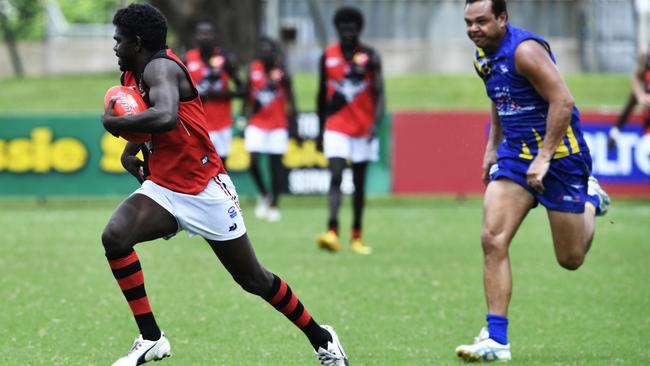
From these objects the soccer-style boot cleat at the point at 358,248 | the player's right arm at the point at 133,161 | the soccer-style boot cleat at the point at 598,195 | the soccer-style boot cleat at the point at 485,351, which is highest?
the player's right arm at the point at 133,161

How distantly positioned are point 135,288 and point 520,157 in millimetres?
2371

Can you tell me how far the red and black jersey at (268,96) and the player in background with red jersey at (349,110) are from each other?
3.95 m

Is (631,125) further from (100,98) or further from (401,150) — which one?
(100,98)

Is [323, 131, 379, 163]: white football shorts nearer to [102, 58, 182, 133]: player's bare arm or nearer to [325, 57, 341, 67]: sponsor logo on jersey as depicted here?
[325, 57, 341, 67]: sponsor logo on jersey

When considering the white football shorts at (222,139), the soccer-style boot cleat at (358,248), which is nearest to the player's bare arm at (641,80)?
the soccer-style boot cleat at (358,248)

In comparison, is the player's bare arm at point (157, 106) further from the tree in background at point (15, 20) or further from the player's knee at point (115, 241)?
the tree in background at point (15, 20)

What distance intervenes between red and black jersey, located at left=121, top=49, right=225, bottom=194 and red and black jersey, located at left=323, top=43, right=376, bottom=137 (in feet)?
20.0

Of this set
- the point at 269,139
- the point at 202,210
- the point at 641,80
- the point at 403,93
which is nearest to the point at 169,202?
the point at 202,210

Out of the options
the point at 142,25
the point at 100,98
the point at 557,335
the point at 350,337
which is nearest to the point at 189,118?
the point at 142,25

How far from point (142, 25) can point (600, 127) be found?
1345 cm

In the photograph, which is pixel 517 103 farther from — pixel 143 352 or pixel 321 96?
pixel 321 96

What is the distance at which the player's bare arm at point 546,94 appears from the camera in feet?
22.2

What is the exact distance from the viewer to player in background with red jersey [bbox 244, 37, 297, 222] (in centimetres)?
1628

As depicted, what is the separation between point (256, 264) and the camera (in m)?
6.36
